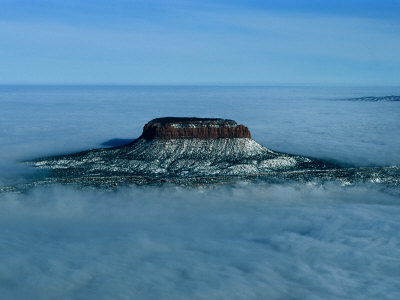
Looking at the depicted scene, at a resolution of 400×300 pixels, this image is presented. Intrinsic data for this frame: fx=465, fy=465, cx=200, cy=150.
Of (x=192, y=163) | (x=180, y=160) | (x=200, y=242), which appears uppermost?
(x=180, y=160)

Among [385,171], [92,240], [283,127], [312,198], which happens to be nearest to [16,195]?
[92,240]

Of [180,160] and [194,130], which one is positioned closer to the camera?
[180,160]

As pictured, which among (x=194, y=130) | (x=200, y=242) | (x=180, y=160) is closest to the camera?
(x=200, y=242)

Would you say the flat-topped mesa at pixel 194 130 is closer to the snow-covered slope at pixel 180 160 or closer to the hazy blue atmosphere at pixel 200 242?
the snow-covered slope at pixel 180 160

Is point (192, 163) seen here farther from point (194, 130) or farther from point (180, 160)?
point (194, 130)

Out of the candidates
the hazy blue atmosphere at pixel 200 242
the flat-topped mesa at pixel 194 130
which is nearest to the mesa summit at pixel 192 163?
the flat-topped mesa at pixel 194 130

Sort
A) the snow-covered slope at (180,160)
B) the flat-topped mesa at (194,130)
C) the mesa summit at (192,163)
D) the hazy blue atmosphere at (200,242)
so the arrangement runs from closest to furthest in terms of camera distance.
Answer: the hazy blue atmosphere at (200,242)
the mesa summit at (192,163)
the snow-covered slope at (180,160)
the flat-topped mesa at (194,130)

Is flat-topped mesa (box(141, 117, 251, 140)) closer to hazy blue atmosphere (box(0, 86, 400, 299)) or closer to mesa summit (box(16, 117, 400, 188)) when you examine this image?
mesa summit (box(16, 117, 400, 188))

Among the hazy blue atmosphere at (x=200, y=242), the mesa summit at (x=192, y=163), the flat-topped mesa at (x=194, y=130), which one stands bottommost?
the hazy blue atmosphere at (x=200, y=242)

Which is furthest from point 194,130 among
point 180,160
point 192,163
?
point 192,163
